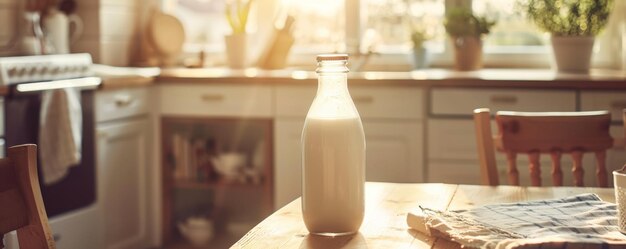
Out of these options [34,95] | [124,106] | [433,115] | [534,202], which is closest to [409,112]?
[433,115]

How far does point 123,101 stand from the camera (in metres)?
3.68

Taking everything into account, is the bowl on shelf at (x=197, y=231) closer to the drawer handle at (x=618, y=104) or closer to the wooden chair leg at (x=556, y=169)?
the drawer handle at (x=618, y=104)

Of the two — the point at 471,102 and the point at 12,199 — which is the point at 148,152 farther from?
the point at 12,199

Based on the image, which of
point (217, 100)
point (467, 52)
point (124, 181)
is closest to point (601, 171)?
point (467, 52)

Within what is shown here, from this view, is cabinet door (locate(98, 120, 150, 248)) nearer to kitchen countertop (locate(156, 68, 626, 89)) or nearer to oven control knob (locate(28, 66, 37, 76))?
kitchen countertop (locate(156, 68, 626, 89))

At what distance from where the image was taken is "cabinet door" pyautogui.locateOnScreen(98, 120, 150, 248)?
3.62 metres

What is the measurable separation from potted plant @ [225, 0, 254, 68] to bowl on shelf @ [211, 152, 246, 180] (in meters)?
0.45

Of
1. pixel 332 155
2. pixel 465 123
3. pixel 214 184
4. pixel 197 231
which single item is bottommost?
pixel 197 231

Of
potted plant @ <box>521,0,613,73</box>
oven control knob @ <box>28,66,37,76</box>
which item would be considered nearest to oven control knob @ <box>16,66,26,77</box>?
oven control knob @ <box>28,66,37,76</box>

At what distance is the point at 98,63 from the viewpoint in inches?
163

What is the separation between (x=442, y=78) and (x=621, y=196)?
2.32 meters

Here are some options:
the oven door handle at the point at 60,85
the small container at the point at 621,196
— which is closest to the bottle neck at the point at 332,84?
the small container at the point at 621,196

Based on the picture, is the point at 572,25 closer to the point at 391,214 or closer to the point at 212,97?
the point at 212,97

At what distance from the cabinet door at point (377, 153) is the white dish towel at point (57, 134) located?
89 cm
